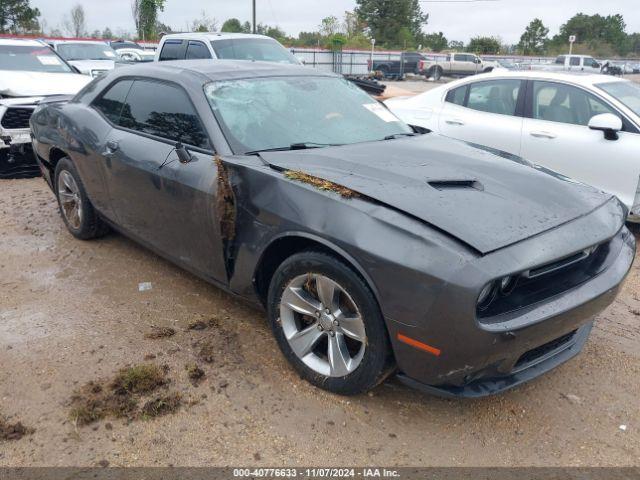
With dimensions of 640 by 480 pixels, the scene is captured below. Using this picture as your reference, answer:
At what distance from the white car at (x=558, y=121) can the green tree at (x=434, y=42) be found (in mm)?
76690

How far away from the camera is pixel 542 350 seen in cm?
269

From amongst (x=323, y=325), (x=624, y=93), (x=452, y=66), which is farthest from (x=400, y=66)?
(x=323, y=325)

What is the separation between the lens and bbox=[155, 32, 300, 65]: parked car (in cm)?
966

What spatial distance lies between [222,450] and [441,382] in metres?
1.03

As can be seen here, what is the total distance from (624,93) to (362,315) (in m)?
4.58

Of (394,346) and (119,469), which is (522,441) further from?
(119,469)

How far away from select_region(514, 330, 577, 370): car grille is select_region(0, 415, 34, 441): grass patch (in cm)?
231

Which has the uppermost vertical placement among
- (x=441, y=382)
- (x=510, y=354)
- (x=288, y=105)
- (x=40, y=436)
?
(x=288, y=105)

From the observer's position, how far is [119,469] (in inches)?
94.0

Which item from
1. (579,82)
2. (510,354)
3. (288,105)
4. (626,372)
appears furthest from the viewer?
(579,82)

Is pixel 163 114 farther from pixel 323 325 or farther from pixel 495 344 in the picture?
pixel 495 344

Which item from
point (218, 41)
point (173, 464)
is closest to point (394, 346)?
point (173, 464)

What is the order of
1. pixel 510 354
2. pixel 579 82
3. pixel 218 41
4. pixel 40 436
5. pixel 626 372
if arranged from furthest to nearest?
pixel 218 41, pixel 579 82, pixel 626 372, pixel 40 436, pixel 510 354

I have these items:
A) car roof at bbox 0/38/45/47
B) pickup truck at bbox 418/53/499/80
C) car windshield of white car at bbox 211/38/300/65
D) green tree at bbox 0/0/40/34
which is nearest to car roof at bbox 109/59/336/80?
car windshield of white car at bbox 211/38/300/65
